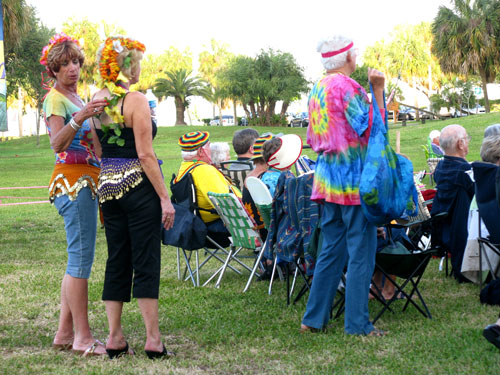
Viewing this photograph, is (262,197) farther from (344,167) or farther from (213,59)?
(213,59)

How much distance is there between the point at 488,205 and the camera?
5.43m

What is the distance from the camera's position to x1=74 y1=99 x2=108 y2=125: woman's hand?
12.6 feet

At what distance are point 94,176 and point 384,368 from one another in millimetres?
2044

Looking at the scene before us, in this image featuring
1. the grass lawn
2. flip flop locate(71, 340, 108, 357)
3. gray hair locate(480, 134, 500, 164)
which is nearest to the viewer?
the grass lawn

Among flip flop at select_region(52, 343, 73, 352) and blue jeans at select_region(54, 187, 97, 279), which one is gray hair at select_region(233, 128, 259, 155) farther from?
flip flop at select_region(52, 343, 73, 352)

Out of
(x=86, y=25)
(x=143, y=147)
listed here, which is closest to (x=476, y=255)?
(x=143, y=147)

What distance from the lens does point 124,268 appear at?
4074 millimetres

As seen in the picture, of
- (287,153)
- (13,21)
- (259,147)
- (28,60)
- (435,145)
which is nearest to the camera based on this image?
(287,153)

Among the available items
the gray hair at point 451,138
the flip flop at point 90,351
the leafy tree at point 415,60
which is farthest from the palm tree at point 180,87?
the flip flop at point 90,351

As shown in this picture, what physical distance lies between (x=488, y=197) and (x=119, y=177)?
10.1ft

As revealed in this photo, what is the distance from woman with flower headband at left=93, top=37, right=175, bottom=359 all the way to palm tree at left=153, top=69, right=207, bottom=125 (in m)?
63.8

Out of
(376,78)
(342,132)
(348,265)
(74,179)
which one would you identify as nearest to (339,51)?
(376,78)

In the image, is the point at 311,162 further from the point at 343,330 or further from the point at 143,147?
the point at 143,147

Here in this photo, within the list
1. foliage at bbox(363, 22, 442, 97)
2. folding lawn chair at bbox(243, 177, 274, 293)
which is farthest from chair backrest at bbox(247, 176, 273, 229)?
foliage at bbox(363, 22, 442, 97)
